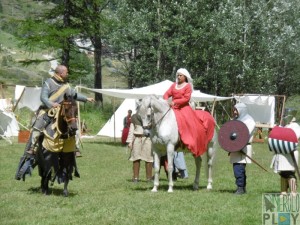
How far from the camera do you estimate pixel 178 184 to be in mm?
12016

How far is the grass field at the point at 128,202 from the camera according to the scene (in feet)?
24.8

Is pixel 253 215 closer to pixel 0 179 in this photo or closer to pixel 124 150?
pixel 0 179

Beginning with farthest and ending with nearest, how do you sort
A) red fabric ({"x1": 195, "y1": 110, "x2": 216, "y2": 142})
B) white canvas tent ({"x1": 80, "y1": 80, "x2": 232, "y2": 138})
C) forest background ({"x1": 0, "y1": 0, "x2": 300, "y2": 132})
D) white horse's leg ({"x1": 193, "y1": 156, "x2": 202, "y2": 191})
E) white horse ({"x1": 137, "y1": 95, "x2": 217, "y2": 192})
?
forest background ({"x1": 0, "y1": 0, "x2": 300, "y2": 132})
white canvas tent ({"x1": 80, "y1": 80, "x2": 232, "y2": 138})
white horse's leg ({"x1": 193, "y1": 156, "x2": 202, "y2": 191})
red fabric ({"x1": 195, "y1": 110, "x2": 216, "y2": 142})
white horse ({"x1": 137, "y1": 95, "x2": 217, "y2": 192})

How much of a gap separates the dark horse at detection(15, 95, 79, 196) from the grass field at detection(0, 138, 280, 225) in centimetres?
36

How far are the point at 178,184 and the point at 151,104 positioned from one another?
7.81 feet

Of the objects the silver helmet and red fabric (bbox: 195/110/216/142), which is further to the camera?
red fabric (bbox: 195/110/216/142)

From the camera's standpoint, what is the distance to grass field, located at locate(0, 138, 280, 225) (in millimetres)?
7566

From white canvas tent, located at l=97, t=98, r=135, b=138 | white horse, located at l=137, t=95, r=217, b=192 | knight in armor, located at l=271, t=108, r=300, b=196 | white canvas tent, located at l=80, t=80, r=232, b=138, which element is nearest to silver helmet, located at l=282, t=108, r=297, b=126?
knight in armor, located at l=271, t=108, r=300, b=196

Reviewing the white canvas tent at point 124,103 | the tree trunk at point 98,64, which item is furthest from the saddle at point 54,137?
the tree trunk at point 98,64

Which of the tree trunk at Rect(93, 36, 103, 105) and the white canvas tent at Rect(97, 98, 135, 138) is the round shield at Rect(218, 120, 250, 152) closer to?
the white canvas tent at Rect(97, 98, 135, 138)
